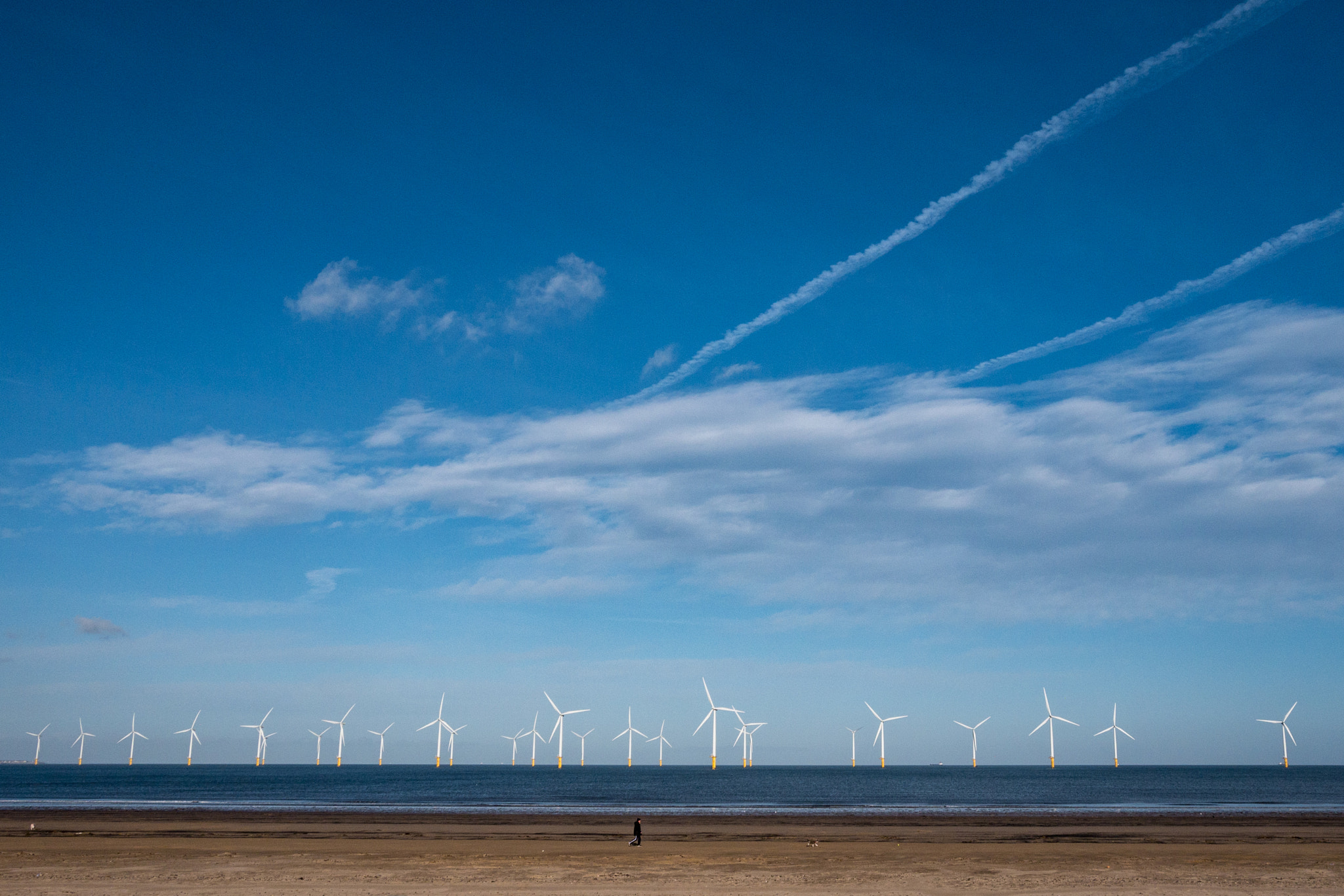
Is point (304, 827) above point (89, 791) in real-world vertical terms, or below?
above

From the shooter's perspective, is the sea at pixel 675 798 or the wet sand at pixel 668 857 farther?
the sea at pixel 675 798

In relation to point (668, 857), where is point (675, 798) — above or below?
below

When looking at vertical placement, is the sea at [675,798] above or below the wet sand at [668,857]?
below

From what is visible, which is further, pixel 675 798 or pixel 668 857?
pixel 675 798

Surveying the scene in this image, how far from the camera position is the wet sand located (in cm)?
3231

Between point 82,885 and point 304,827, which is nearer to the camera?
point 82,885

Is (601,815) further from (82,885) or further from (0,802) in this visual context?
(0,802)

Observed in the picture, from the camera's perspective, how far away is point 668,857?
4003 cm

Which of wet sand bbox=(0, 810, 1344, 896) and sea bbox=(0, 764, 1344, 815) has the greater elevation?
wet sand bbox=(0, 810, 1344, 896)

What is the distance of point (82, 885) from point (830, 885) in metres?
25.4

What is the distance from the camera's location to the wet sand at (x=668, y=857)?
3231 cm

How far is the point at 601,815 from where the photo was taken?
66.9m

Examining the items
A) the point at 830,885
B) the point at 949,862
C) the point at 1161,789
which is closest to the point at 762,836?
the point at 949,862

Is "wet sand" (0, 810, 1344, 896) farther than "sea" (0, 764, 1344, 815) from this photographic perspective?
No
